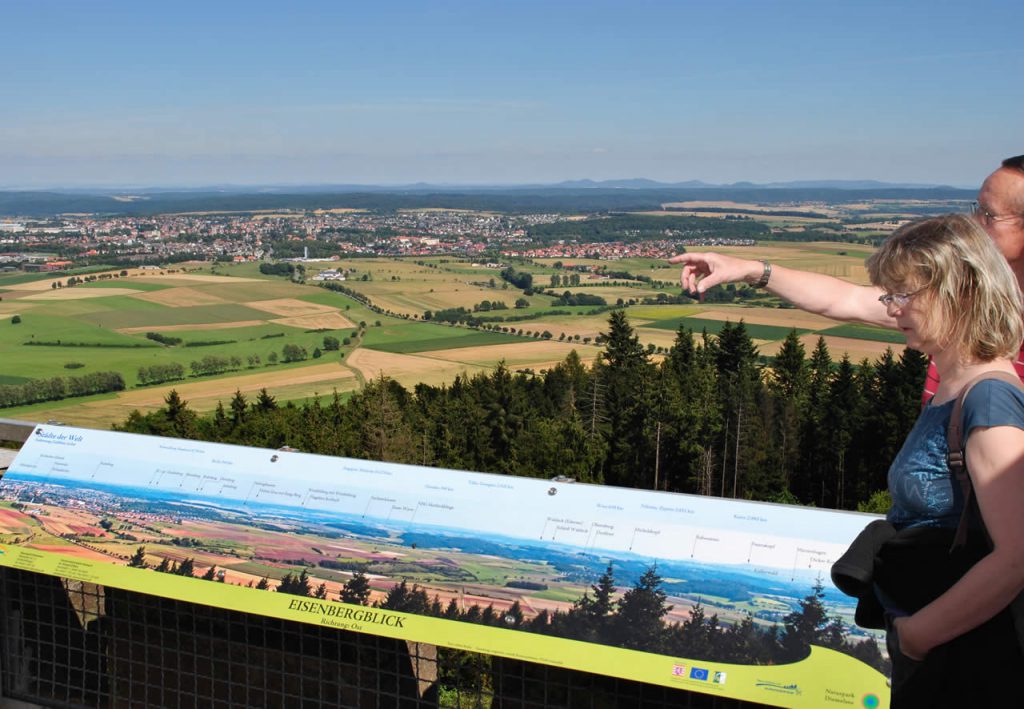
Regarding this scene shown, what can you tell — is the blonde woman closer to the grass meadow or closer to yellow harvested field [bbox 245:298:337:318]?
the grass meadow

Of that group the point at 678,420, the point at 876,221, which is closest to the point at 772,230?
the point at 876,221

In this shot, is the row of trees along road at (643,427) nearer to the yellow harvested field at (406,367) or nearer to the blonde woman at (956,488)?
the yellow harvested field at (406,367)

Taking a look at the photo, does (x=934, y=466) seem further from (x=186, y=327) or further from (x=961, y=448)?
(x=186, y=327)

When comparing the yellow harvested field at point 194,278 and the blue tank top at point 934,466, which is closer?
the blue tank top at point 934,466

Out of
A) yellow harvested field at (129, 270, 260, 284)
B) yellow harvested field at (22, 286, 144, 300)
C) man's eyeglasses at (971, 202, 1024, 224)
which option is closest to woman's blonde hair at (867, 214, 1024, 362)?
man's eyeglasses at (971, 202, 1024, 224)

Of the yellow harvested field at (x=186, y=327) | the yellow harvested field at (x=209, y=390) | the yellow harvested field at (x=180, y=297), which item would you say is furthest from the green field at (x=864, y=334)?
the yellow harvested field at (x=180, y=297)

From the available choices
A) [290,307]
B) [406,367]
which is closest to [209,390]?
[406,367]

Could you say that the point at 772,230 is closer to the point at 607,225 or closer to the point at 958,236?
the point at 607,225
